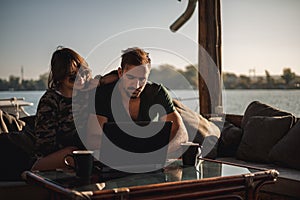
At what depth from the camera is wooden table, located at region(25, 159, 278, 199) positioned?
2.06 metres

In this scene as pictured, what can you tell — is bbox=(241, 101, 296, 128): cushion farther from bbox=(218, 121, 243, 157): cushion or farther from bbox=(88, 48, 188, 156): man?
bbox=(88, 48, 188, 156): man

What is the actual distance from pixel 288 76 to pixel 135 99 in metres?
3.46

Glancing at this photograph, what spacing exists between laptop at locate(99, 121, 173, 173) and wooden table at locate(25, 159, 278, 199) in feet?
0.20

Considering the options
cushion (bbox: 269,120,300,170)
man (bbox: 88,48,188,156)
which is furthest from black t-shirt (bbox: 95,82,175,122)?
cushion (bbox: 269,120,300,170)

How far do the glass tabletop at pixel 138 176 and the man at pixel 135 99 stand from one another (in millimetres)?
262

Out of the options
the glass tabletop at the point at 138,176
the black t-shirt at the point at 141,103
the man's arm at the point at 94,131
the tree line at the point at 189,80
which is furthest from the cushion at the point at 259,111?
the man's arm at the point at 94,131

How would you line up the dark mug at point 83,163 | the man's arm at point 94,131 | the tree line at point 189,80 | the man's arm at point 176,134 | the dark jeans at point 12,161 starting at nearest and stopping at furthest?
the dark mug at point 83,163, the man's arm at point 94,131, the man's arm at point 176,134, the dark jeans at point 12,161, the tree line at point 189,80

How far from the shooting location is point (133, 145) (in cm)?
232

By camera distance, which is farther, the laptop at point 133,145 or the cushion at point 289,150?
the cushion at point 289,150

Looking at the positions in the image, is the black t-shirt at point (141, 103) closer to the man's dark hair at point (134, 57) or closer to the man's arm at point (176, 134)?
the man's arm at point (176, 134)

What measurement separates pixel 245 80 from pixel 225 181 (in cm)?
440

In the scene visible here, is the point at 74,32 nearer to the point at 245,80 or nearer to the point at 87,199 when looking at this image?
the point at 245,80

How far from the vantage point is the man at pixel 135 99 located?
2.95 meters

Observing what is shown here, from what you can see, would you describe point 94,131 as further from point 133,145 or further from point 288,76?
point 288,76
